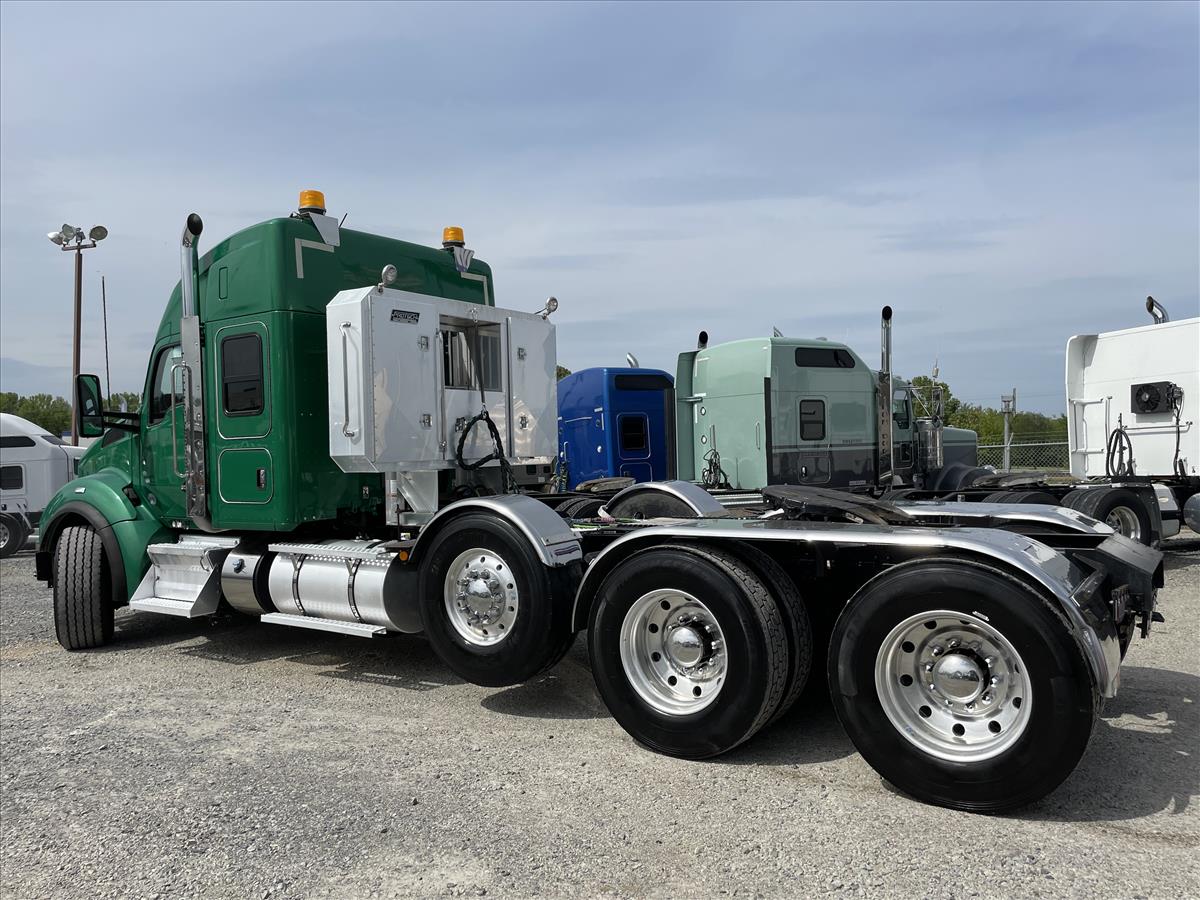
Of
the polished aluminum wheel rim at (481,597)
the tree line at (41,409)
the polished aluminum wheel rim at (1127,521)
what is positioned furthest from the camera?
the tree line at (41,409)

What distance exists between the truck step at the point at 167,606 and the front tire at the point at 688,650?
3.94m

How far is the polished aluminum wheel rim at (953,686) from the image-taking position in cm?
397

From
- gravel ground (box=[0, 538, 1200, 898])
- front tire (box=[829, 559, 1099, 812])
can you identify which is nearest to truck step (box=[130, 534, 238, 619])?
Result: gravel ground (box=[0, 538, 1200, 898])

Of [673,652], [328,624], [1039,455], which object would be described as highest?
[1039,455]

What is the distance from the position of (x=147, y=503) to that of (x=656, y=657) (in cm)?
539

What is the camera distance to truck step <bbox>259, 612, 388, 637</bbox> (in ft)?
21.2

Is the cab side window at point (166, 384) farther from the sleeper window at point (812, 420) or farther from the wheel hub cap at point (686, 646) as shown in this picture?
the sleeper window at point (812, 420)

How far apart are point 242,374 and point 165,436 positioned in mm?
1350

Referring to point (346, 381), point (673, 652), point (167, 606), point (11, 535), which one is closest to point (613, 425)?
point (167, 606)

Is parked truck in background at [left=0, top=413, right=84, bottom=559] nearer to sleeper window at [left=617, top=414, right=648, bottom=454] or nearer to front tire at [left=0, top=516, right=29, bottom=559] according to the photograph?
front tire at [left=0, top=516, right=29, bottom=559]

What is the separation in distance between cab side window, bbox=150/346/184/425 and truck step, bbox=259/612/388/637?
2090mm

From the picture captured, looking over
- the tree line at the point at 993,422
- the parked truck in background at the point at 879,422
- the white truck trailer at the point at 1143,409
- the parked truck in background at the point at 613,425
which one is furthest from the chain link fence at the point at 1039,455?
the parked truck in background at the point at 613,425

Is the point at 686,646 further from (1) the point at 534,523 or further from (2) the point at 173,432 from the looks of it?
(2) the point at 173,432

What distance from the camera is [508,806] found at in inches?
170
